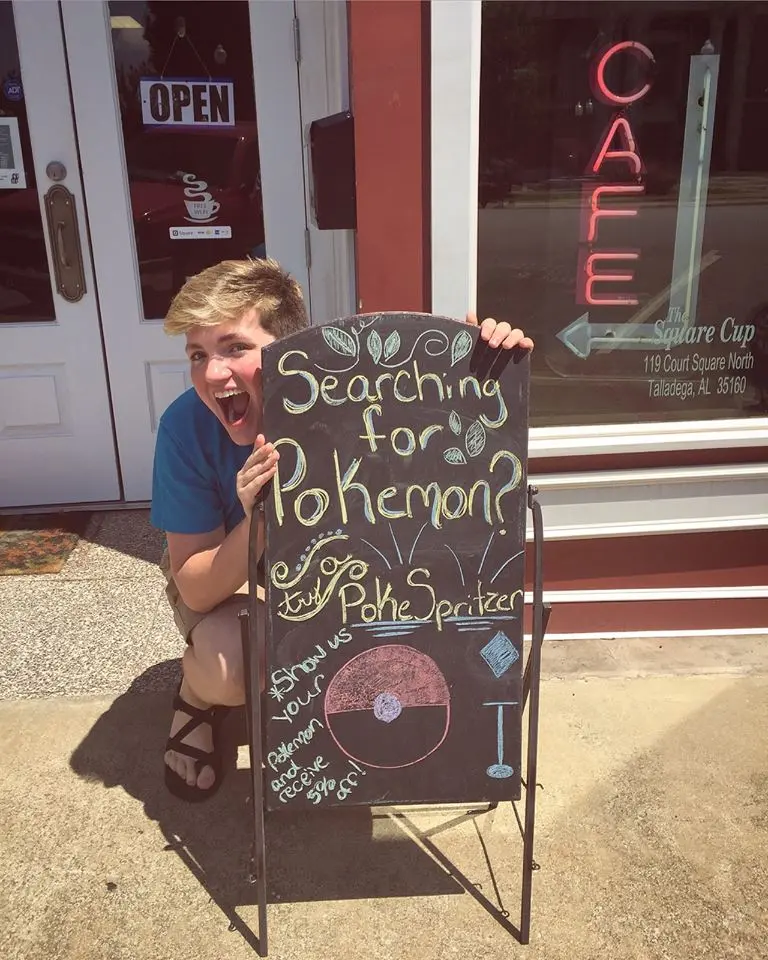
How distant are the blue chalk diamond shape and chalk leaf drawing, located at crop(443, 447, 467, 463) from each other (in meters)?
0.42

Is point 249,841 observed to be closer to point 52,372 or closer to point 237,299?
point 237,299

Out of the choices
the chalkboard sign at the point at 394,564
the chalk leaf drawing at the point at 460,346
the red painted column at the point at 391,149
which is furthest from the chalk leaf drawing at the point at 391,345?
the red painted column at the point at 391,149

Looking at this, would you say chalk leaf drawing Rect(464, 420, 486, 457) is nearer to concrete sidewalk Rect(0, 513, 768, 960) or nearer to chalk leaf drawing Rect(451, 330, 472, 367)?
chalk leaf drawing Rect(451, 330, 472, 367)

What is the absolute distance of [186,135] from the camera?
12.2 ft

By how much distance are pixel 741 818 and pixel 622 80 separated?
236 centimetres

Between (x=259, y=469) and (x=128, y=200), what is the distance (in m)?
2.54

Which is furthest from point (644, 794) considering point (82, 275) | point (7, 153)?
point (7, 153)

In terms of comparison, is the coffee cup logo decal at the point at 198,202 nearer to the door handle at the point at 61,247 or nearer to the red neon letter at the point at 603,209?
the door handle at the point at 61,247

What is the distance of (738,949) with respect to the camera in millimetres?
1899

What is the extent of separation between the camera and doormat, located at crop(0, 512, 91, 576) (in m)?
3.66

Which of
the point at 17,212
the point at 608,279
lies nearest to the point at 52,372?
the point at 17,212

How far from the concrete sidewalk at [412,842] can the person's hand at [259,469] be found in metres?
1.04

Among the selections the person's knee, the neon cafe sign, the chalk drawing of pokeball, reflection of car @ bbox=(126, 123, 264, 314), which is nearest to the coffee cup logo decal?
reflection of car @ bbox=(126, 123, 264, 314)

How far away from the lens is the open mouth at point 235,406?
200 centimetres
